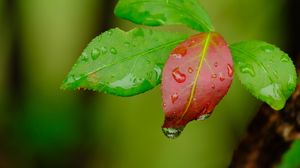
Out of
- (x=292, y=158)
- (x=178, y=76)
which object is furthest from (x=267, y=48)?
(x=292, y=158)

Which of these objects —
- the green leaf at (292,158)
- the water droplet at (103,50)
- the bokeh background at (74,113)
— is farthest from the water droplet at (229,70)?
the bokeh background at (74,113)

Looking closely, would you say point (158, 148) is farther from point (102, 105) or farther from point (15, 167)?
point (15, 167)

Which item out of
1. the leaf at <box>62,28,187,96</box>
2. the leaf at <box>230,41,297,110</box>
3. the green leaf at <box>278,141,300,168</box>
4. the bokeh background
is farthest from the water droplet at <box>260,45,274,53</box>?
the bokeh background

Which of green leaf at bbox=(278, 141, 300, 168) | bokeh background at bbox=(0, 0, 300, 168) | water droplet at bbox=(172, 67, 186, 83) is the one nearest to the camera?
water droplet at bbox=(172, 67, 186, 83)

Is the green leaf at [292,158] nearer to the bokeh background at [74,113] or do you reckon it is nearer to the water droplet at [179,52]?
the water droplet at [179,52]

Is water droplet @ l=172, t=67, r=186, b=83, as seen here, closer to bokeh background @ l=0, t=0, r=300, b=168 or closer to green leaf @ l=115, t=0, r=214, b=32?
green leaf @ l=115, t=0, r=214, b=32

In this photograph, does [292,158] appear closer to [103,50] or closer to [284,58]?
[284,58]
